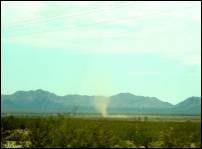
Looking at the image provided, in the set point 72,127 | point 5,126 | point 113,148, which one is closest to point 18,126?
point 5,126

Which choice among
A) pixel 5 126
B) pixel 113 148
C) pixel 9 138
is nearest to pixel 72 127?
pixel 113 148

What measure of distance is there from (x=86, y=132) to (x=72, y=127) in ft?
3.79

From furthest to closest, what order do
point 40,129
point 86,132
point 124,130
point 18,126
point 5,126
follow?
point 18,126 → point 5,126 → point 124,130 → point 40,129 → point 86,132

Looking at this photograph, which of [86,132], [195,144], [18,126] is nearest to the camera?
[195,144]

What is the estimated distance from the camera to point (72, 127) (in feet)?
82.9

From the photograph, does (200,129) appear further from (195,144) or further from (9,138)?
(9,138)

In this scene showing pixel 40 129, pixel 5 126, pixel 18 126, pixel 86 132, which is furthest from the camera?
pixel 18 126

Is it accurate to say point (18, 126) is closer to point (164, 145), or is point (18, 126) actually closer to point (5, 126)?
point (5, 126)

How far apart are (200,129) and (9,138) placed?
12.2 m

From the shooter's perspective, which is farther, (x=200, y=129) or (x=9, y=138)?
(x=9, y=138)

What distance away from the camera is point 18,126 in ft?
137

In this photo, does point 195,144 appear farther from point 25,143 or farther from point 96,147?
point 25,143

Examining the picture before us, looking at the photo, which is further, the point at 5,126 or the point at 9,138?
the point at 5,126

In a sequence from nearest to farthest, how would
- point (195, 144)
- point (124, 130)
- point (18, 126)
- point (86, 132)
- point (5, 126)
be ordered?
point (195, 144) < point (86, 132) < point (124, 130) < point (5, 126) < point (18, 126)
